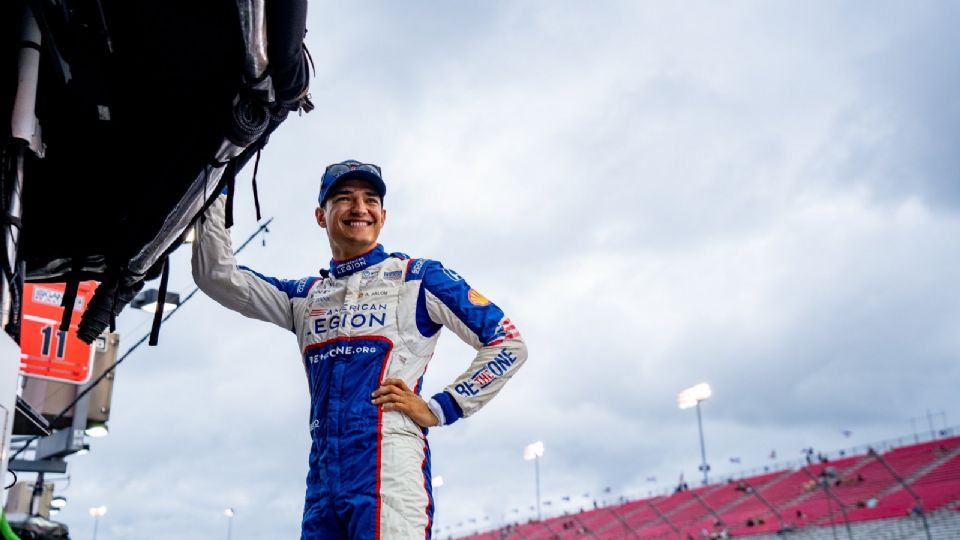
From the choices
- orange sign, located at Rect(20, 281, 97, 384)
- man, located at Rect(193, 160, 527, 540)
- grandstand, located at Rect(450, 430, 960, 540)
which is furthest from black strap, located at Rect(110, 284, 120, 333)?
grandstand, located at Rect(450, 430, 960, 540)

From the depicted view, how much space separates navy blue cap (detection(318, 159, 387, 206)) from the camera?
10.6 feet

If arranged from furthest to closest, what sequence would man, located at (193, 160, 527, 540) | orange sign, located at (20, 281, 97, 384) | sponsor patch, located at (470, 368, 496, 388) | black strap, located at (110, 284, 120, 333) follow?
orange sign, located at (20, 281, 97, 384) < black strap, located at (110, 284, 120, 333) < sponsor patch, located at (470, 368, 496, 388) < man, located at (193, 160, 527, 540)

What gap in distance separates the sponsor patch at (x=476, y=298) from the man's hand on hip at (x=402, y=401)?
40 cm

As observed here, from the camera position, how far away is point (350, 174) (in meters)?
3.23

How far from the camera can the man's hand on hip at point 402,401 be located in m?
2.83

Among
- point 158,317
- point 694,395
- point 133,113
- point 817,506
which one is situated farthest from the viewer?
point 694,395

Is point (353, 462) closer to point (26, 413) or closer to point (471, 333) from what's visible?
point (471, 333)

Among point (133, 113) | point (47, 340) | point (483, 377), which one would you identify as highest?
point (47, 340)

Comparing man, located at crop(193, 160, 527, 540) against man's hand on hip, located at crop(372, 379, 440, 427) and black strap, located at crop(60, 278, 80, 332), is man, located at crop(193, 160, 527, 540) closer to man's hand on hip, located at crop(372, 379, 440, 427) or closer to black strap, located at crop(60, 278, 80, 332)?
man's hand on hip, located at crop(372, 379, 440, 427)

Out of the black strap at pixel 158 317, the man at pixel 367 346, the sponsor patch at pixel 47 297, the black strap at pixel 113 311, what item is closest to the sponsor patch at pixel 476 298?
the man at pixel 367 346

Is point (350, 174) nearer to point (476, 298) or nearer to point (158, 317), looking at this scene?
point (476, 298)

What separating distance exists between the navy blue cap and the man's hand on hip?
2.71ft

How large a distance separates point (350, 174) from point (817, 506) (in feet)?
102

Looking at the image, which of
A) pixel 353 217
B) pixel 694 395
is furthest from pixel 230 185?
pixel 694 395
